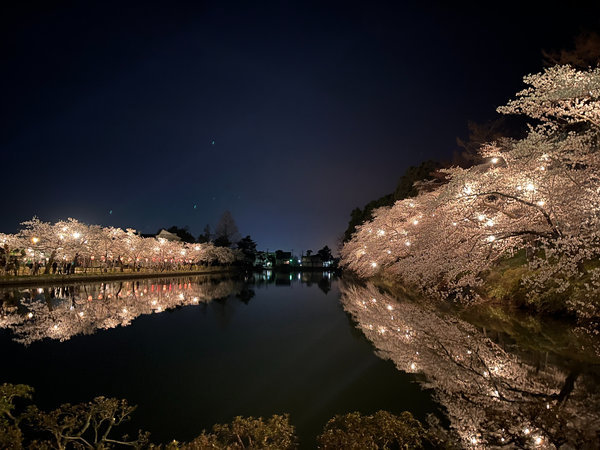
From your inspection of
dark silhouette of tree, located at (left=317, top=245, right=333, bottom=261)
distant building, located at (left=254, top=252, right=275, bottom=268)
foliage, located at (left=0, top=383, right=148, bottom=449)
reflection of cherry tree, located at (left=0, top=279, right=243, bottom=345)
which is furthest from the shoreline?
dark silhouette of tree, located at (left=317, top=245, right=333, bottom=261)

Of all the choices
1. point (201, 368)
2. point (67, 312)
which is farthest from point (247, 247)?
point (201, 368)

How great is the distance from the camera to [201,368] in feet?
25.1

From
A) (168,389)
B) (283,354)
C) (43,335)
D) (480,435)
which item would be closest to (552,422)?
A: (480,435)

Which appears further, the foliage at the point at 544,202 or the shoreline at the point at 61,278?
the shoreline at the point at 61,278

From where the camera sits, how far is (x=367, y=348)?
377 inches

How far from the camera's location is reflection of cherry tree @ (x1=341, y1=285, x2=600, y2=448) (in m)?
4.64

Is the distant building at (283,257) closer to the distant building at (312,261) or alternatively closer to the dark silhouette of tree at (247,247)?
the distant building at (312,261)

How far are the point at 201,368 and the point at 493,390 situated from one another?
6.08 m

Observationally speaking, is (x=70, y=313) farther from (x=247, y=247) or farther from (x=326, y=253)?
(x=326, y=253)

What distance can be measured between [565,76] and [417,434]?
989 centimetres

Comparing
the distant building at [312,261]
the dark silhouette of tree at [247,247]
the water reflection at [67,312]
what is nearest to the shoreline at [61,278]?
the water reflection at [67,312]

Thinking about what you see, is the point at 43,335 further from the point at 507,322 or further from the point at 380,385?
the point at 507,322

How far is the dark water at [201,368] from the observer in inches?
221

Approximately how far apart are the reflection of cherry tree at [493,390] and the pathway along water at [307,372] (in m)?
0.03
